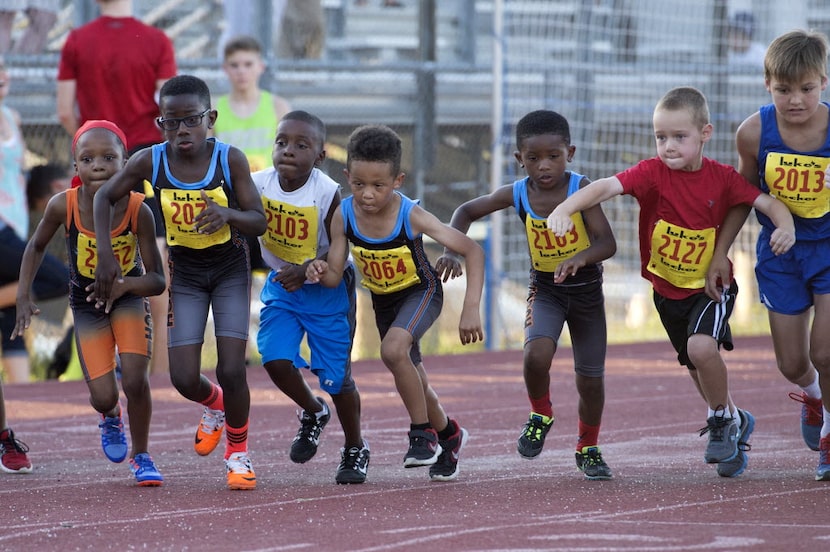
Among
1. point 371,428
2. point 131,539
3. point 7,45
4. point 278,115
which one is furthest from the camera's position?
point 7,45

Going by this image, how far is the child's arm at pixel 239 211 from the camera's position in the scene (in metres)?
6.07

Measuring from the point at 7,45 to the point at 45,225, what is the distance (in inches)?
235

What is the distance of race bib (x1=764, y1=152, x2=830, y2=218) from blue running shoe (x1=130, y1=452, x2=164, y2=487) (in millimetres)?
3156

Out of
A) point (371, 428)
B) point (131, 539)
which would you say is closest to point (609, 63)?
point (371, 428)

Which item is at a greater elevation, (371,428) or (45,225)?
(45,225)

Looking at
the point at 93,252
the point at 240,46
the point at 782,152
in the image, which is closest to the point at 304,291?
the point at 93,252

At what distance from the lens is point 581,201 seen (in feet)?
20.2

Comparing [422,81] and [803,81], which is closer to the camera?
[803,81]

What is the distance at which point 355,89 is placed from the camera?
1368cm

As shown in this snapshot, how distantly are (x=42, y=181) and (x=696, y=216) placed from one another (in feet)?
22.3

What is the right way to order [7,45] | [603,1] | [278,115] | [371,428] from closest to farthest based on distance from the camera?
[371,428] < [278,115] < [7,45] < [603,1]

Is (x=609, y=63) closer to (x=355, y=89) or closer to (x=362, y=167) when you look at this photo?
(x=355, y=89)

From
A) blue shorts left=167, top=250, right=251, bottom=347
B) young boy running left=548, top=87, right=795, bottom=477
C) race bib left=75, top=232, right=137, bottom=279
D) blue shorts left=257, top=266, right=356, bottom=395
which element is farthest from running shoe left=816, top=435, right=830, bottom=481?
race bib left=75, top=232, right=137, bottom=279

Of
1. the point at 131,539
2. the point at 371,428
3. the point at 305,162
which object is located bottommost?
the point at 371,428
